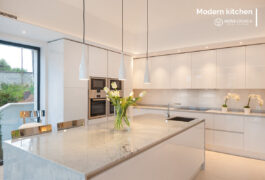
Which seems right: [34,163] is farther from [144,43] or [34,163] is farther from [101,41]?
[144,43]

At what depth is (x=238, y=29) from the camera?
3684mm

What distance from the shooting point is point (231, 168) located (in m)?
3.16

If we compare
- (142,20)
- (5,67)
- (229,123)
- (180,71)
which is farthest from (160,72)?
(5,67)

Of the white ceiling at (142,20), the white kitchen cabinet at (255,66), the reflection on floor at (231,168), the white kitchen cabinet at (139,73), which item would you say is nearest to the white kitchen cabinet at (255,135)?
the reflection on floor at (231,168)

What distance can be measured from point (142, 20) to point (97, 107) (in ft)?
7.37

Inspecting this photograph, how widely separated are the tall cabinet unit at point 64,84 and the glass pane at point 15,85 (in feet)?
1.24

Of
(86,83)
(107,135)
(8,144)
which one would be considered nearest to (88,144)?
(107,135)

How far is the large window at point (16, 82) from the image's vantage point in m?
3.26

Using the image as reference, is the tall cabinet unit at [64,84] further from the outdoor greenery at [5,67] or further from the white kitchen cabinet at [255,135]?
the white kitchen cabinet at [255,135]

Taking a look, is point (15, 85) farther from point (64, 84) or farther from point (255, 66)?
point (255, 66)

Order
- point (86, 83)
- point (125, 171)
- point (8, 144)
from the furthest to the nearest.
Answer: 1. point (86, 83)
2. point (8, 144)
3. point (125, 171)

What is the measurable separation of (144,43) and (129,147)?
3.84m

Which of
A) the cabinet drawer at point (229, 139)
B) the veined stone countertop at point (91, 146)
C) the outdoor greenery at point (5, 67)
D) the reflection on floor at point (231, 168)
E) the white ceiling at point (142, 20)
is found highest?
the white ceiling at point (142, 20)

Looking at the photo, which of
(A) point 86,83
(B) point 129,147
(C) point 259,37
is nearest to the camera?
(B) point 129,147
